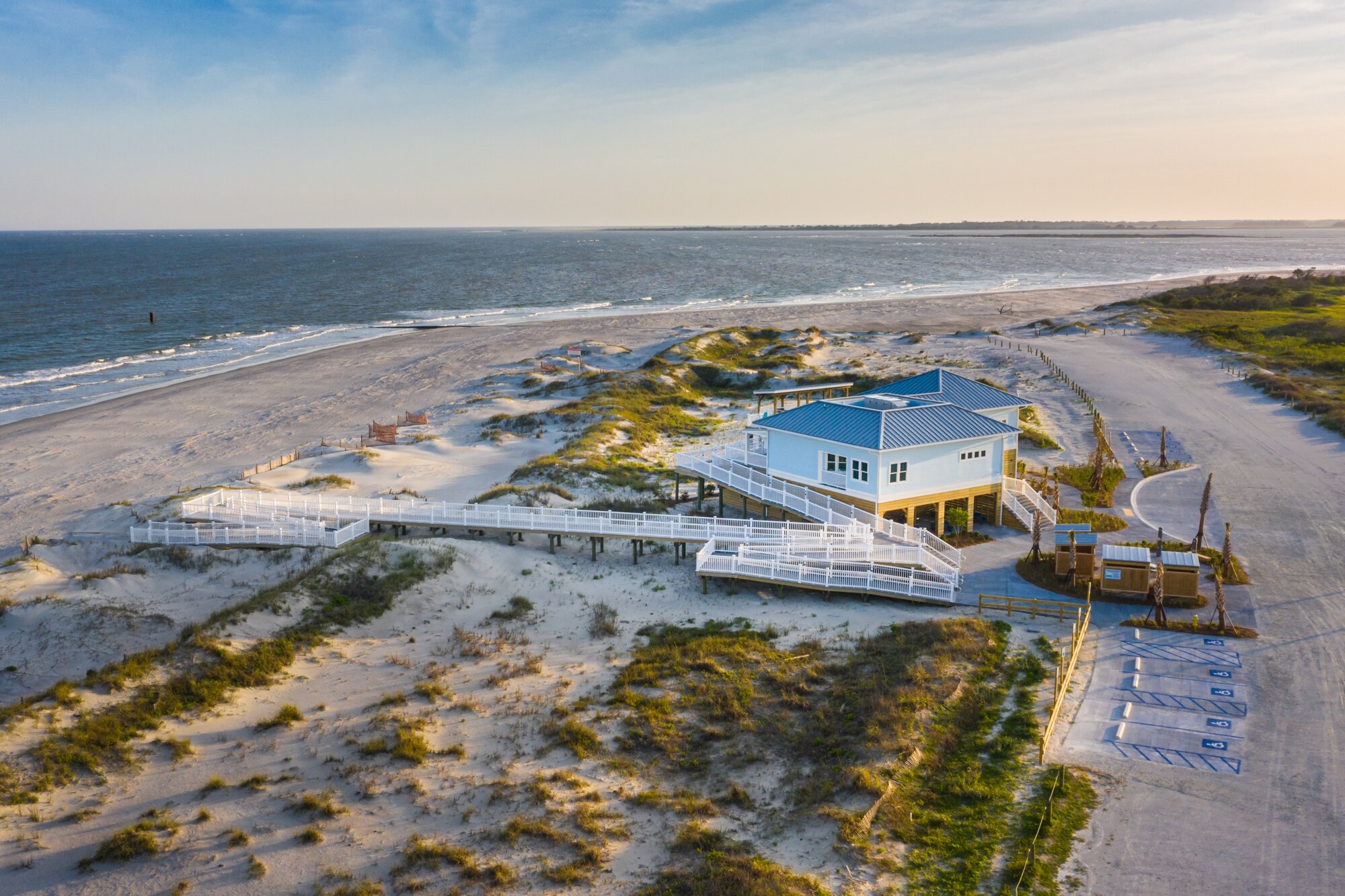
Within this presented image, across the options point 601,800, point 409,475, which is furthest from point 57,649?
point 409,475

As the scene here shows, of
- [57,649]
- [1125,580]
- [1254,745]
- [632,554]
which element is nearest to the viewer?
[1254,745]

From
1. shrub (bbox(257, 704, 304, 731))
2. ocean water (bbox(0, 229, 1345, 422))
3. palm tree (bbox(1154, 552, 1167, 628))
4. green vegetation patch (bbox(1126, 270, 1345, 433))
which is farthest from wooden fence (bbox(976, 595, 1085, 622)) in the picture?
ocean water (bbox(0, 229, 1345, 422))

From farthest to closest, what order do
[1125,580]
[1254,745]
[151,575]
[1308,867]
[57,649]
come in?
[151,575]
[1125,580]
[57,649]
[1254,745]
[1308,867]

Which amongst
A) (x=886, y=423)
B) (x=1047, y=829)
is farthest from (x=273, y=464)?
(x=1047, y=829)

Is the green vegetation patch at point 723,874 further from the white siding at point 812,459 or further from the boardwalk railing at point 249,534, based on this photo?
the boardwalk railing at point 249,534

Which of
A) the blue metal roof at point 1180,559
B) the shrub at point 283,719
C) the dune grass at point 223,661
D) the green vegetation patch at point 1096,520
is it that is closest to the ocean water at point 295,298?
the dune grass at point 223,661

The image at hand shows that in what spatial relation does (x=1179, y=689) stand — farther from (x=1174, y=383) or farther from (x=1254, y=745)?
(x=1174, y=383)
